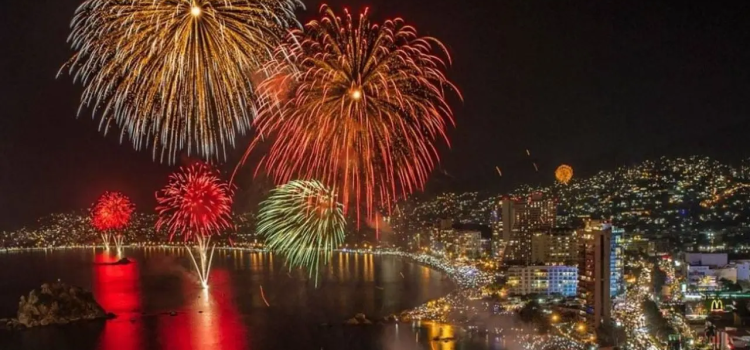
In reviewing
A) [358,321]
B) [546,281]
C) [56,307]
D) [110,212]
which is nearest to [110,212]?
[110,212]

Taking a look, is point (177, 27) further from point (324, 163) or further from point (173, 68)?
point (324, 163)

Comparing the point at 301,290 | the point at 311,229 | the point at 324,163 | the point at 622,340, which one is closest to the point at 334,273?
the point at 301,290

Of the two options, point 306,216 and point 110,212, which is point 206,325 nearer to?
point 110,212

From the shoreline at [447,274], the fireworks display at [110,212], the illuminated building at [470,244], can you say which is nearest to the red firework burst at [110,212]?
the fireworks display at [110,212]

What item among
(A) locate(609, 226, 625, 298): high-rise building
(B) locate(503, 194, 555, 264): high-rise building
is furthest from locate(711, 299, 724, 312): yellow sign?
(B) locate(503, 194, 555, 264): high-rise building

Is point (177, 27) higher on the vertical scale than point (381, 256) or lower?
higher

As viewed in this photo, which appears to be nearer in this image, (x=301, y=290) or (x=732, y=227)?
(x=301, y=290)

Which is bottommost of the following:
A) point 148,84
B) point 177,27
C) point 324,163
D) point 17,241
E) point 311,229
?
point 17,241
